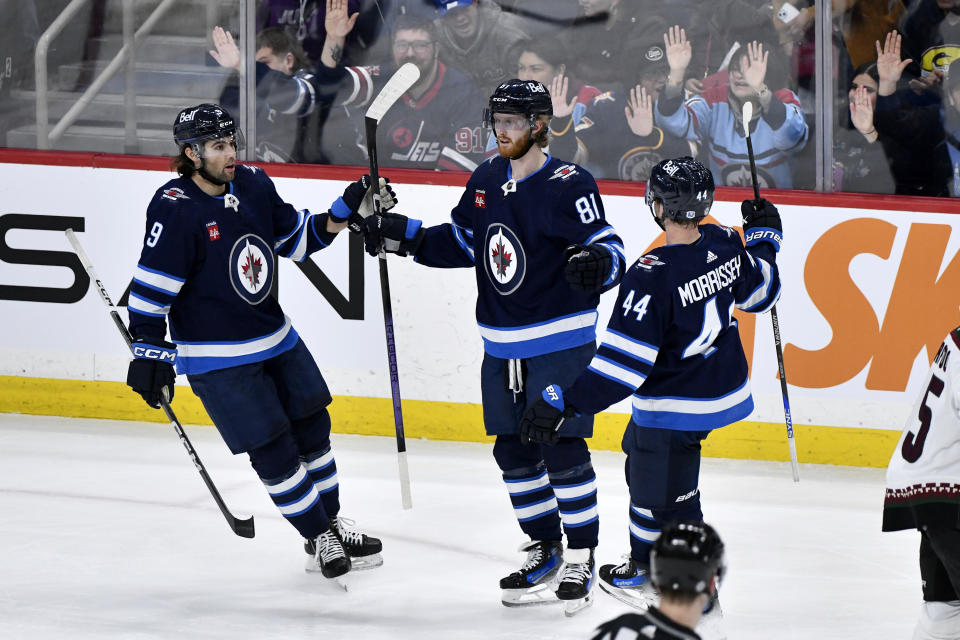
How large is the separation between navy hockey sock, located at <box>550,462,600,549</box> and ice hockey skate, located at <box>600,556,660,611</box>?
0.38ft

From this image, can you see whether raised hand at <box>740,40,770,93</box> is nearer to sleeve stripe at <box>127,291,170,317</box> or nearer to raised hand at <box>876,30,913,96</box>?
raised hand at <box>876,30,913,96</box>

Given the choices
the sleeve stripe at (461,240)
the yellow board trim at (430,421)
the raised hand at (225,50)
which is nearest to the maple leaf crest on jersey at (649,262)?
the sleeve stripe at (461,240)

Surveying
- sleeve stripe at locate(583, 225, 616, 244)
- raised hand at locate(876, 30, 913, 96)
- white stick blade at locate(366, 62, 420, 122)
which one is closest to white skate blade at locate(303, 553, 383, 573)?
sleeve stripe at locate(583, 225, 616, 244)

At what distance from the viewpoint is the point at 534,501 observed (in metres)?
3.53

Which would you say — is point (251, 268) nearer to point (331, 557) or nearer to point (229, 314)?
point (229, 314)

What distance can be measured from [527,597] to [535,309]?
774 millimetres

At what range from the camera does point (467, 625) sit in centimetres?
333

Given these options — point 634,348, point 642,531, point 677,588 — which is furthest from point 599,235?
point 677,588

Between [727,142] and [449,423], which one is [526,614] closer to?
[449,423]

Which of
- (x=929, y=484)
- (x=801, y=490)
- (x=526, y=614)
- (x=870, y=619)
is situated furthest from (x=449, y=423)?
(x=929, y=484)

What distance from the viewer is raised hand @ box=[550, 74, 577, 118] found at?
5117mm

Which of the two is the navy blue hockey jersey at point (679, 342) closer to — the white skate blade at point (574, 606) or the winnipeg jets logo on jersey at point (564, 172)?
the winnipeg jets logo on jersey at point (564, 172)

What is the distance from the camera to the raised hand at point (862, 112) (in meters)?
4.80

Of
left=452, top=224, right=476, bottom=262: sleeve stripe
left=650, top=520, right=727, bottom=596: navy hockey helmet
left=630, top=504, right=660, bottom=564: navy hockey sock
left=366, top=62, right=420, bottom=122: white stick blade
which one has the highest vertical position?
left=366, top=62, right=420, bottom=122: white stick blade
